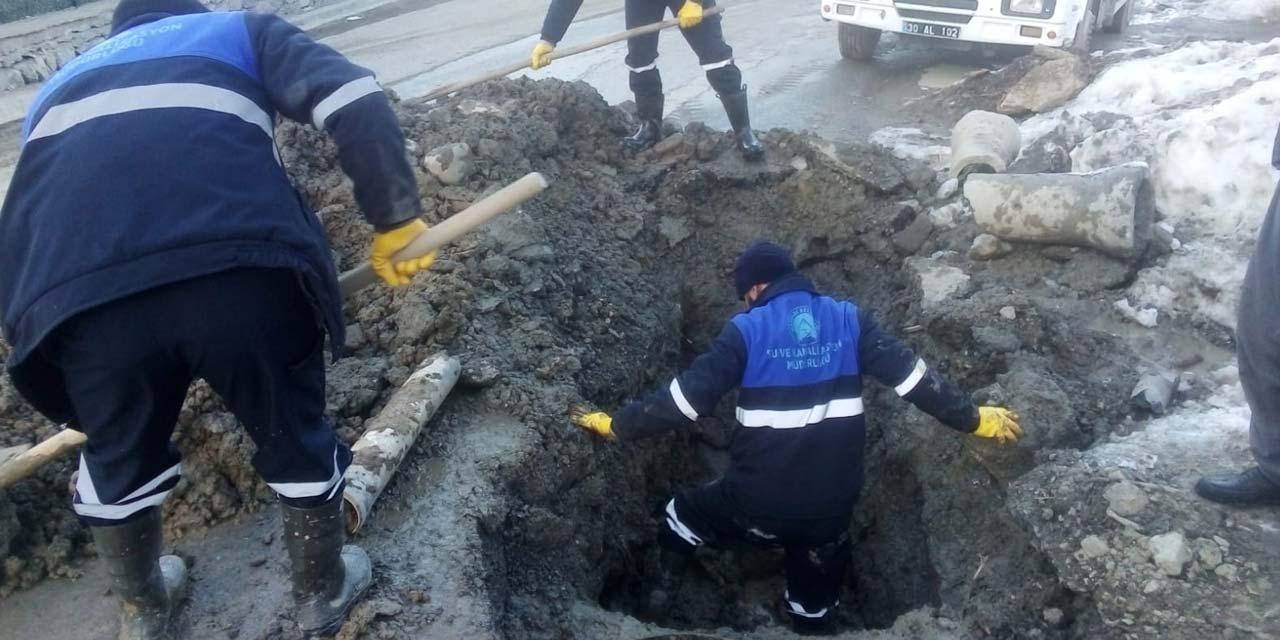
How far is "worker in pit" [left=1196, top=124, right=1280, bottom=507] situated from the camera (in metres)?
2.88

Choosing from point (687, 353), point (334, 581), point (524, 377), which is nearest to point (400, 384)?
point (524, 377)

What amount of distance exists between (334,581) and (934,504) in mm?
2441

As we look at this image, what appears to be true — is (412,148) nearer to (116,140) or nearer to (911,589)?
(116,140)

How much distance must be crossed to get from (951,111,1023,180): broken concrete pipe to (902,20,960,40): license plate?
223 cm

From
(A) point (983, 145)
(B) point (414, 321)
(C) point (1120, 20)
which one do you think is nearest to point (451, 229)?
(B) point (414, 321)

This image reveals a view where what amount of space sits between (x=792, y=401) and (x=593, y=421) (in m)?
0.78

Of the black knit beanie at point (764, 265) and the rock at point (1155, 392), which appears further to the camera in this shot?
the rock at point (1155, 392)

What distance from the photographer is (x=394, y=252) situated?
2607 mm

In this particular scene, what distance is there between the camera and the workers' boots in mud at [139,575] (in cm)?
257

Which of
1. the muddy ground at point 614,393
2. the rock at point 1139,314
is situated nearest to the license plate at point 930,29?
the muddy ground at point 614,393

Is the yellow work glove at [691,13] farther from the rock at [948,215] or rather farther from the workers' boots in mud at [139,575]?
the workers' boots in mud at [139,575]

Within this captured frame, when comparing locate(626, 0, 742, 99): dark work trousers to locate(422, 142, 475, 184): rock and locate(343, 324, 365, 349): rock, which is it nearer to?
locate(422, 142, 475, 184): rock

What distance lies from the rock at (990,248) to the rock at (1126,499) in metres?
1.75

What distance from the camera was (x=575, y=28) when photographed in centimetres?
1061
